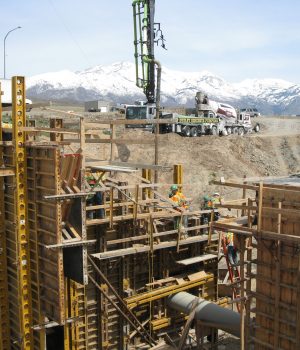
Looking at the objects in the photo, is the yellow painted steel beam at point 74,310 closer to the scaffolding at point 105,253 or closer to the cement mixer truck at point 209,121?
the scaffolding at point 105,253

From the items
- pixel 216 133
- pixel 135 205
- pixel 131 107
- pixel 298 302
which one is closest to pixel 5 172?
pixel 135 205

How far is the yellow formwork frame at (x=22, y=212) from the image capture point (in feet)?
38.2

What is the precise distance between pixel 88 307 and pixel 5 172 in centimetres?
548

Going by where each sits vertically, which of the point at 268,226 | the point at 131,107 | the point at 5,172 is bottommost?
the point at 268,226

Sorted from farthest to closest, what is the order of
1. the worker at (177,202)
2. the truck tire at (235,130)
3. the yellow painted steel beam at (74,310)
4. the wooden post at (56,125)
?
1. the truck tire at (235,130)
2. the worker at (177,202)
3. the wooden post at (56,125)
4. the yellow painted steel beam at (74,310)

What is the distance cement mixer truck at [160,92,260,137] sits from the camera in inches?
1596

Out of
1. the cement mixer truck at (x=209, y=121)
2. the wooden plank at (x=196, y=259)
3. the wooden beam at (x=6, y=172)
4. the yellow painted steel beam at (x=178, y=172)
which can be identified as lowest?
the wooden plank at (x=196, y=259)

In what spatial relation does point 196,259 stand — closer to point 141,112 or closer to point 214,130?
point 141,112

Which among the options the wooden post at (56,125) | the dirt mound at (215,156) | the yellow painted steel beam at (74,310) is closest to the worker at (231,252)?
the yellow painted steel beam at (74,310)

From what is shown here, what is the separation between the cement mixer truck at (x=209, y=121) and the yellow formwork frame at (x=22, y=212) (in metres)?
27.7

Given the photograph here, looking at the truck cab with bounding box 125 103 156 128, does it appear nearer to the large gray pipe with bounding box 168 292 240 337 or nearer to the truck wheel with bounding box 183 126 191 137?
the truck wheel with bounding box 183 126 191 137

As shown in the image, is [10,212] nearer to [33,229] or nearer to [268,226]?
[33,229]

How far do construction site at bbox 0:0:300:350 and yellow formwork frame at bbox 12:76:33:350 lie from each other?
3 cm

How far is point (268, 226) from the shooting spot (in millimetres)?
11055
